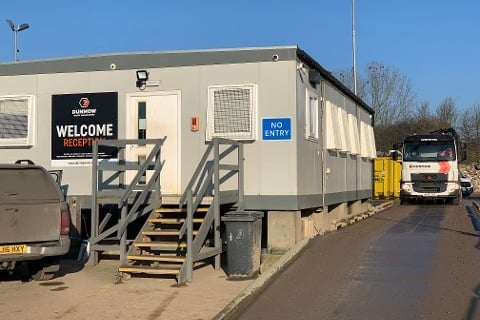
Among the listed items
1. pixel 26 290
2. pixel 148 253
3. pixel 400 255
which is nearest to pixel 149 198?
pixel 148 253

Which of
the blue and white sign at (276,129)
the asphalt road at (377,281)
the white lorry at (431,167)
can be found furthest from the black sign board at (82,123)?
the white lorry at (431,167)

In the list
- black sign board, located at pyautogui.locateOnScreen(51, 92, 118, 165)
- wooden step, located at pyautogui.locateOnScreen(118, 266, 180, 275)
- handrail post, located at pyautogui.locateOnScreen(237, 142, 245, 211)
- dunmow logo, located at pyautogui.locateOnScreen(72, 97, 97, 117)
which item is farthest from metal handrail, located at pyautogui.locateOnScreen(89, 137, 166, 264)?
dunmow logo, located at pyautogui.locateOnScreen(72, 97, 97, 117)

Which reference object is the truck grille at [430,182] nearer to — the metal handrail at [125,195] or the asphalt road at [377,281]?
the asphalt road at [377,281]

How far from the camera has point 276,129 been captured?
1232cm

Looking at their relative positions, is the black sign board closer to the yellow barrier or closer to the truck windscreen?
A: the truck windscreen

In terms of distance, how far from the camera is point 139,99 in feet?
43.4

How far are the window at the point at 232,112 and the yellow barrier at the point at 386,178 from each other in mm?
22987

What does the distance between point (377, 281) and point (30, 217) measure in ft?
16.9

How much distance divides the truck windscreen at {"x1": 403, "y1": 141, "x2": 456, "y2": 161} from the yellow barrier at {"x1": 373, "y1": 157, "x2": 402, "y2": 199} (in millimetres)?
5438

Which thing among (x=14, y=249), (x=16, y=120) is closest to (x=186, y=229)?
(x=14, y=249)

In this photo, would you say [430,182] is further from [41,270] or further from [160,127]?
[41,270]

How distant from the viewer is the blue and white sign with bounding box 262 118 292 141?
40.2ft

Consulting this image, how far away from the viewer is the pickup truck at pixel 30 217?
894cm

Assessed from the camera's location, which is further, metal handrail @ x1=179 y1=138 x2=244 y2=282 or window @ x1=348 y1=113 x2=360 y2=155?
window @ x1=348 y1=113 x2=360 y2=155
